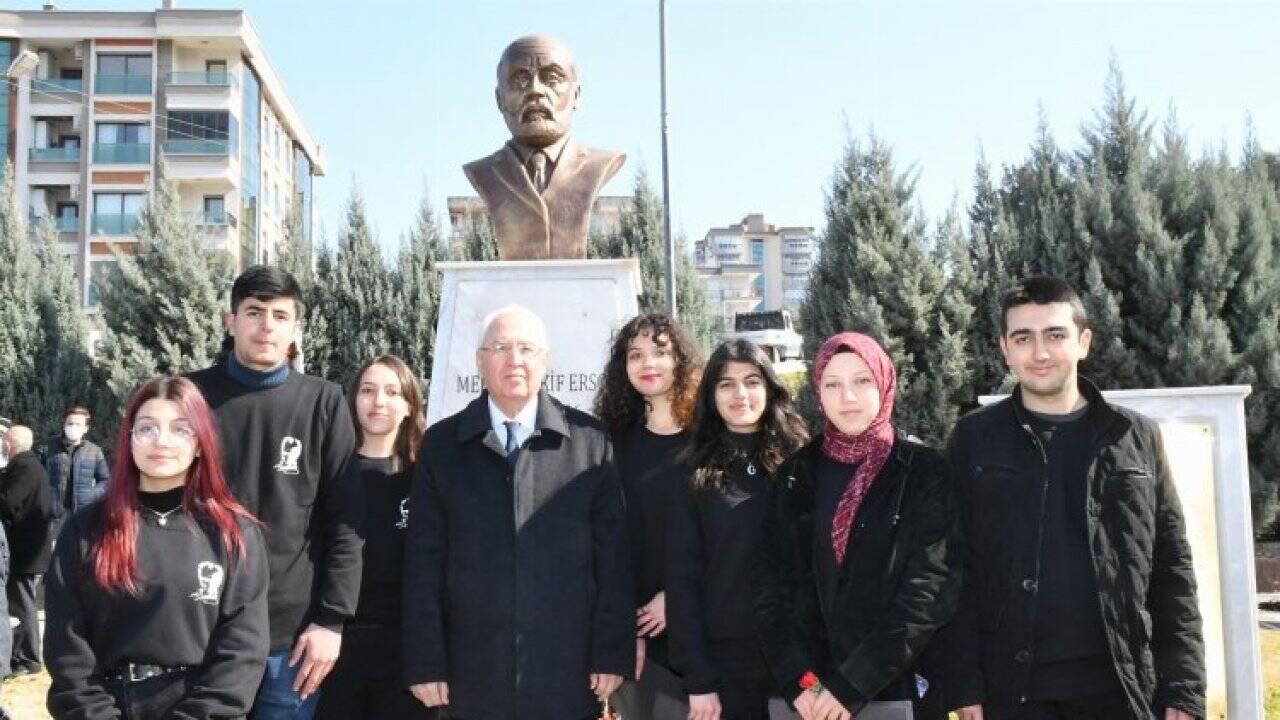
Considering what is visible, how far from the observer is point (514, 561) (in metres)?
2.70

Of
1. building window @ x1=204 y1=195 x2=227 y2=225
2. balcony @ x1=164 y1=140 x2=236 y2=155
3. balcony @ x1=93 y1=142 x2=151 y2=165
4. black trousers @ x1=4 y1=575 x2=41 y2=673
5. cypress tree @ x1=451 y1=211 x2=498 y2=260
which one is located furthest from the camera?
balcony @ x1=93 y1=142 x2=151 y2=165

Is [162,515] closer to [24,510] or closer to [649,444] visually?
[649,444]

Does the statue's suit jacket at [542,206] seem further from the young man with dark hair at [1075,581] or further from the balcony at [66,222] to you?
the balcony at [66,222]

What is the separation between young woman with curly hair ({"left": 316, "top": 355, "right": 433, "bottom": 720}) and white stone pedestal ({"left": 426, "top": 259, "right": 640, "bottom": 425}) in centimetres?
176

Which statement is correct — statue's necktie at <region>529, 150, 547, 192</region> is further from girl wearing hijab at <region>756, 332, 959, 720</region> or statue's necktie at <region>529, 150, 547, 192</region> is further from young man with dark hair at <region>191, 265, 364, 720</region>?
girl wearing hijab at <region>756, 332, 959, 720</region>

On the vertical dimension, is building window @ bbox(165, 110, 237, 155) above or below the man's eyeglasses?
above

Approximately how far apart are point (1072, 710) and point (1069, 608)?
259mm

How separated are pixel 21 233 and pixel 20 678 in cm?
1047

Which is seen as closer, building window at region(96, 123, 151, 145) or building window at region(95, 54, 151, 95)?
building window at region(95, 54, 151, 95)

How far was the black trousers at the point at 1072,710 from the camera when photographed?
2570 mm

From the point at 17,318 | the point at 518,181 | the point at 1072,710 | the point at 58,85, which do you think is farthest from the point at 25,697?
the point at 58,85

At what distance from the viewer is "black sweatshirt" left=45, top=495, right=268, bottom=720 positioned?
232 centimetres

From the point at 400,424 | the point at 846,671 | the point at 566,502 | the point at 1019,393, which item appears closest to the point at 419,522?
the point at 566,502

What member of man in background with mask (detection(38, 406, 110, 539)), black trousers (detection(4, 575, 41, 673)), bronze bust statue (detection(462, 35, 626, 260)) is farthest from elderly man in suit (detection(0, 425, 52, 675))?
bronze bust statue (detection(462, 35, 626, 260))
